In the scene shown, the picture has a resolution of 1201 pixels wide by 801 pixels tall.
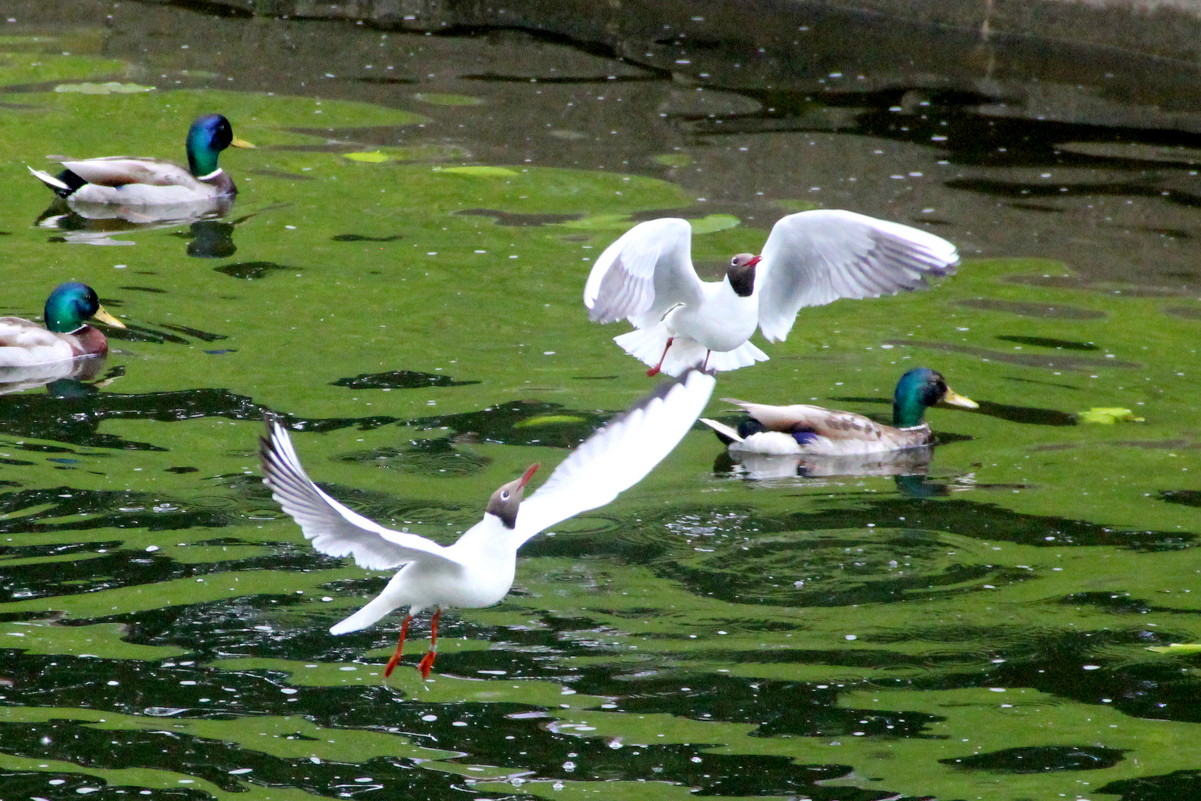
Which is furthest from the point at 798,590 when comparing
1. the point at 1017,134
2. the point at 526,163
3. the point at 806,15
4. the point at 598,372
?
the point at 806,15

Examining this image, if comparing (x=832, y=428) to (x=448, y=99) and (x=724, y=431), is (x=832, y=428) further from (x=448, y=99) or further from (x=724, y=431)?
(x=448, y=99)

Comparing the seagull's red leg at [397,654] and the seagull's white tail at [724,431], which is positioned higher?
the seagull's white tail at [724,431]

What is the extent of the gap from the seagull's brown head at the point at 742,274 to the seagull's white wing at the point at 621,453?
2.56 metres

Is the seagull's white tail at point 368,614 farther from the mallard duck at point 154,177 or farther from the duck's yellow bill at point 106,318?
the mallard duck at point 154,177

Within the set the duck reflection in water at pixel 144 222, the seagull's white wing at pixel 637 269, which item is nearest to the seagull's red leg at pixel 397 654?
the seagull's white wing at pixel 637 269

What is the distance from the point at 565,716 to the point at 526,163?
8910 mm

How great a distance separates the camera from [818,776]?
590cm

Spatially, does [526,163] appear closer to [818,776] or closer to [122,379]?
[122,379]

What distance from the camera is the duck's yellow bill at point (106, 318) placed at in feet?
34.6

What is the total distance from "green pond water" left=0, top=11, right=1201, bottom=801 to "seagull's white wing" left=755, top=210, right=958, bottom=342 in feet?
3.14

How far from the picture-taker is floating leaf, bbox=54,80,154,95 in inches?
636

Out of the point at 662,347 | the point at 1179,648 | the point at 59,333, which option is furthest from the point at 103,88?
the point at 1179,648

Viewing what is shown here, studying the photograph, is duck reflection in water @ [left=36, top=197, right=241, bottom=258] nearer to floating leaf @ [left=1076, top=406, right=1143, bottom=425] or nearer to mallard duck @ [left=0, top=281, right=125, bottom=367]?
mallard duck @ [left=0, top=281, right=125, bottom=367]

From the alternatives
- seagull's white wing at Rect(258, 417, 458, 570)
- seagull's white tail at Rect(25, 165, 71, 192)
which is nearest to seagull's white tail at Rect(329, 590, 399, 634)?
seagull's white wing at Rect(258, 417, 458, 570)
